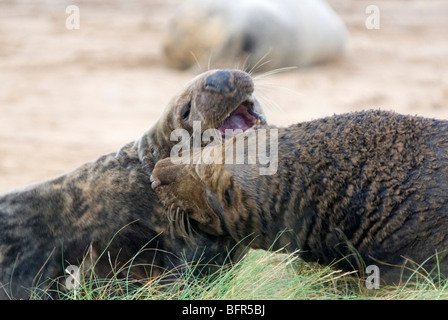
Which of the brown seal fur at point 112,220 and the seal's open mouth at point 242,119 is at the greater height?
the seal's open mouth at point 242,119

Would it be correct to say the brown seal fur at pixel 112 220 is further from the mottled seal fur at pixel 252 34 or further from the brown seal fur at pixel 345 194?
the mottled seal fur at pixel 252 34

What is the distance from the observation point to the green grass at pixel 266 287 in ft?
12.7

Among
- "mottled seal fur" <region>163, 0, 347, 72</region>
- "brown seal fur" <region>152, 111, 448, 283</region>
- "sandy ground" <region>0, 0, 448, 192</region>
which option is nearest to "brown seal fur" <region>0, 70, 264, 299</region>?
Answer: "brown seal fur" <region>152, 111, 448, 283</region>

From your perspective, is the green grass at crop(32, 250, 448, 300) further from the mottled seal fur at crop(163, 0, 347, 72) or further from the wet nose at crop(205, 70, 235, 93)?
the mottled seal fur at crop(163, 0, 347, 72)

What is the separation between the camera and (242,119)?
15.8 feet

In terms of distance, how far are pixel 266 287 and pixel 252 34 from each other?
34.2 feet

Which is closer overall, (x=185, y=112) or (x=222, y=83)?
(x=222, y=83)

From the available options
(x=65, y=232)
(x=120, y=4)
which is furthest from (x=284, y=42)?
(x=65, y=232)

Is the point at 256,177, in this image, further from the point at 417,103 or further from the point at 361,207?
the point at 417,103

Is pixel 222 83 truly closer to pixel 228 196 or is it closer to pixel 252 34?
pixel 228 196

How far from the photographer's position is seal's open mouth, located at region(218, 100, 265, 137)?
4.73 metres

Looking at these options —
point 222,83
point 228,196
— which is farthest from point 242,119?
point 228,196

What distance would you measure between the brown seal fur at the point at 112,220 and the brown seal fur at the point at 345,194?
0.32 meters

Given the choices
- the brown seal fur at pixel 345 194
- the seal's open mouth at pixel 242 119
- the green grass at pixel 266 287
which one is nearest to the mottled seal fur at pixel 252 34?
the seal's open mouth at pixel 242 119
